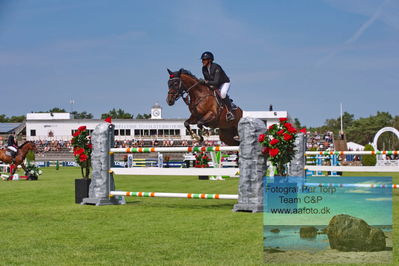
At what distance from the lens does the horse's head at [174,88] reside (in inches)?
Result: 387

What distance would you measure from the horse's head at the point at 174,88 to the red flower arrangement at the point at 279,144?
2.86 metres

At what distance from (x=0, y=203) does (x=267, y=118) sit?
5381 centimetres

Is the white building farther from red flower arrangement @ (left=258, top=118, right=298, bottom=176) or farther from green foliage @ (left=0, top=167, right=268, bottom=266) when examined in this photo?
green foliage @ (left=0, top=167, right=268, bottom=266)

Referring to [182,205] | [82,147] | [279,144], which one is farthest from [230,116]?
[279,144]

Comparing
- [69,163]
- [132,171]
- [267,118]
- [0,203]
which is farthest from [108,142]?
[267,118]

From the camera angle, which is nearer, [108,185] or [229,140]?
[108,185]

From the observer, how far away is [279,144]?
7.27 metres

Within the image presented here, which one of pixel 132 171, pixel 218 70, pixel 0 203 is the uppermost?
pixel 218 70

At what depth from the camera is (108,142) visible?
878cm

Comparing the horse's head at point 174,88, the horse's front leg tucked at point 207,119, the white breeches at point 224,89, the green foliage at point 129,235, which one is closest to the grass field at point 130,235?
the green foliage at point 129,235

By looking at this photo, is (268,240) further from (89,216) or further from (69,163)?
(69,163)

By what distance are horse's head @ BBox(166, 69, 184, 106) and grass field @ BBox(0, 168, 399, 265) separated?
2304 mm

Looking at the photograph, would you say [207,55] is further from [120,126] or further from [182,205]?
[120,126]

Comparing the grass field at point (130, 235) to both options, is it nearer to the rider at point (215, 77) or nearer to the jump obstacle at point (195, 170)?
the jump obstacle at point (195, 170)
